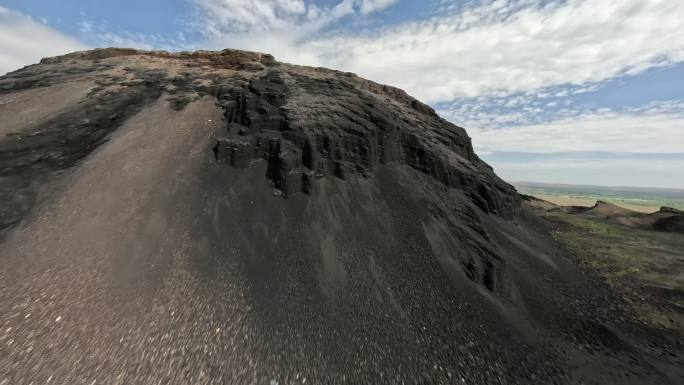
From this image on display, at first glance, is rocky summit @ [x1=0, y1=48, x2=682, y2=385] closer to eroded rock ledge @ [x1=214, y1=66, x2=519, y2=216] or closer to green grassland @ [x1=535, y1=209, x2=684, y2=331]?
eroded rock ledge @ [x1=214, y1=66, x2=519, y2=216]

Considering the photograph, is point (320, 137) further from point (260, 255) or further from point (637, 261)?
point (637, 261)

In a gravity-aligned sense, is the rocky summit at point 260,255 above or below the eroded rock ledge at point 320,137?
below

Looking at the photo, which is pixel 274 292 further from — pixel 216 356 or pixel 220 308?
pixel 216 356

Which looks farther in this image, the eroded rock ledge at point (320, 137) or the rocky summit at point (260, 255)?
the eroded rock ledge at point (320, 137)

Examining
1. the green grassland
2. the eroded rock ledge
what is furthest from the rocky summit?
the green grassland

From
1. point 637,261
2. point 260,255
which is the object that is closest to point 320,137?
point 260,255

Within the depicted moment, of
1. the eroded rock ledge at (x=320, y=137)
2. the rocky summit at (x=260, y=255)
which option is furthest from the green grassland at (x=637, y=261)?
the eroded rock ledge at (x=320, y=137)

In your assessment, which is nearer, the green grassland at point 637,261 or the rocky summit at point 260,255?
the rocky summit at point 260,255

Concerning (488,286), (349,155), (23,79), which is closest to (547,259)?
(488,286)

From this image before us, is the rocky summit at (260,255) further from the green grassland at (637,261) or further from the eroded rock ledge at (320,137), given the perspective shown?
the green grassland at (637,261)
